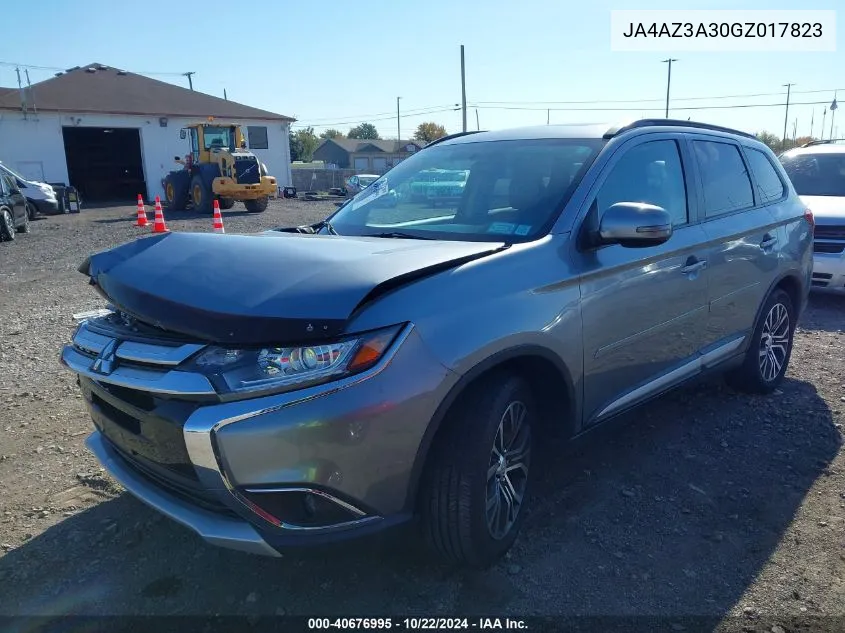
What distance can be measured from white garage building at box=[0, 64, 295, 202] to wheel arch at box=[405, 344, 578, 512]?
1077 inches

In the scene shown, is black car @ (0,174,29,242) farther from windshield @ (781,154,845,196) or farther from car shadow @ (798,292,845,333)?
car shadow @ (798,292,845,333)

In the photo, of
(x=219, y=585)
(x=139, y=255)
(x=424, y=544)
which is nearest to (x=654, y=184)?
(x=424, y=544)

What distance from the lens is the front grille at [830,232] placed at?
23.9 ft

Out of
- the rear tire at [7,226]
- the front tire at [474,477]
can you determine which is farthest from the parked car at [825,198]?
the rear tire at [7,226]

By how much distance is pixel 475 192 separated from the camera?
355cm

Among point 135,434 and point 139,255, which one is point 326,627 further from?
point 139,255

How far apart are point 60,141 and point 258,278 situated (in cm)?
3096

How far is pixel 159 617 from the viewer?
2.52 meters

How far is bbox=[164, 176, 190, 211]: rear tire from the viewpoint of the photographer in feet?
73.3

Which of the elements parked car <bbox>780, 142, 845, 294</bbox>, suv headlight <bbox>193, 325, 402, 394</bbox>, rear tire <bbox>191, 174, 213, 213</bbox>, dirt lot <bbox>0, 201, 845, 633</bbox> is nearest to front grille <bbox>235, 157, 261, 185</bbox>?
rear tire <bbox>191, 174, 213, 213</bbox>

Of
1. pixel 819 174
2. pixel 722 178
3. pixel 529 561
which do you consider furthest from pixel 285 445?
pixel 819 174

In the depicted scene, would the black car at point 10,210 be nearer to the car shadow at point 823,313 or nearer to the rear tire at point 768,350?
the rear tire at point 768,350

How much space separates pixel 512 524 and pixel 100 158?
3592cm

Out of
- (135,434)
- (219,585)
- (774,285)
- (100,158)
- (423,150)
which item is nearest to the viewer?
(135,434)
